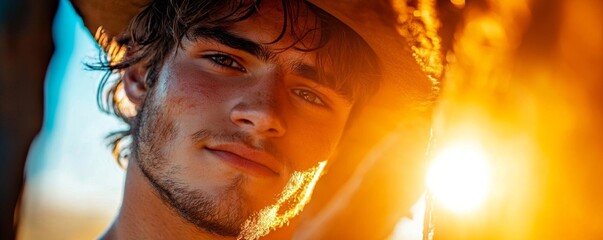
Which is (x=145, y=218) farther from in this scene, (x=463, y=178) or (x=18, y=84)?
(x=463, y=178)

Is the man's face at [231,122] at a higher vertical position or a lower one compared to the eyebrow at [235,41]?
lower

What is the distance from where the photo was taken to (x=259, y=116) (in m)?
1.77

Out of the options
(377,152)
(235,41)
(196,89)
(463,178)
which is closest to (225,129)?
(196,89)

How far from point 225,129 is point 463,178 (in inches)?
50.7

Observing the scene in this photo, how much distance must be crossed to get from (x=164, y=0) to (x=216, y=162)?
669 millimetres

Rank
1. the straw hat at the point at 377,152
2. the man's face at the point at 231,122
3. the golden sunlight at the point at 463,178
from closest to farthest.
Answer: the golden sunlight at the point at 463,178 → the man's face at the point at 231,122 → the straw hat at the point at 377,152

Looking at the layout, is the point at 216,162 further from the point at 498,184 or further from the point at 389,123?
the point at 498,184

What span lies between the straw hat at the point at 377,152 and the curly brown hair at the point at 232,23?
5cm

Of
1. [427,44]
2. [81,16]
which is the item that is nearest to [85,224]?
[81,16]

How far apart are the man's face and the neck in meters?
0.05

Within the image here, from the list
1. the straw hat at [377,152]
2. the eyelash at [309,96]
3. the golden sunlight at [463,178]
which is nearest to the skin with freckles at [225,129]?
the eyelash at [309,96]

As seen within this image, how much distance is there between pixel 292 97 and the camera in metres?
1.96

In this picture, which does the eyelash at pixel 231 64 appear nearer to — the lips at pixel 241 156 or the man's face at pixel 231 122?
the man's face at pixel 231 122

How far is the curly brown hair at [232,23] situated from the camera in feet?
6.22
